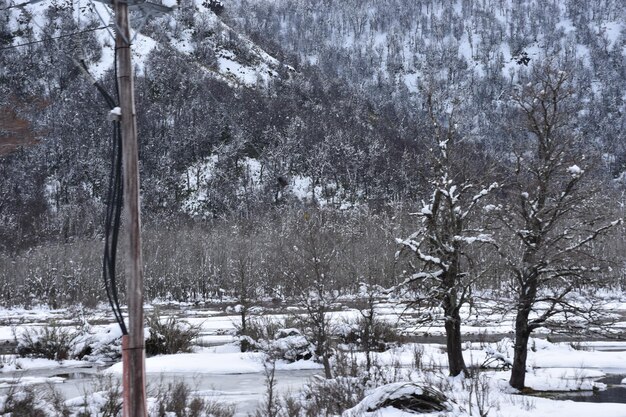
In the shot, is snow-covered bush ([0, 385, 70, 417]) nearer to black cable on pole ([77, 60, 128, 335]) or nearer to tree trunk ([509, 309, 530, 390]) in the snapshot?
black cable on pole ([77, 60, 128, 335])

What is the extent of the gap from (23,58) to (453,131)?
157038mm

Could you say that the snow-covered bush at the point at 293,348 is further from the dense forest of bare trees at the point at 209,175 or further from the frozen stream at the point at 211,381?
the dense forest of bare trees at the point at 209,175

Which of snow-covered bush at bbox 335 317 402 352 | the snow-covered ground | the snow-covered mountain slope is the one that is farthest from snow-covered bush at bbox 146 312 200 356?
the snow-covered mountain slope

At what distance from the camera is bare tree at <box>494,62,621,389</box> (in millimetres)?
17938

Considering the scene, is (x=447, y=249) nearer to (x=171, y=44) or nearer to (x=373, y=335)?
(x=373, y=335)

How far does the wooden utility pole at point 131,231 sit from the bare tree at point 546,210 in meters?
13.3

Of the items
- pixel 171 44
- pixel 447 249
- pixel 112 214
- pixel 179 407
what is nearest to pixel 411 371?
pixel 447 249

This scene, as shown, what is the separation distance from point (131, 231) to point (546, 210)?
14324 mm

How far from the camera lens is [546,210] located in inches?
719

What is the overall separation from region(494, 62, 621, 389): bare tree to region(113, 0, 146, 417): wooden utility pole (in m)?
13.3

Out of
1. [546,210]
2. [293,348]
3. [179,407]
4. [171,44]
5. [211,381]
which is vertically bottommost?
[211,381]

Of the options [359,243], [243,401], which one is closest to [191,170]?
[359,243]

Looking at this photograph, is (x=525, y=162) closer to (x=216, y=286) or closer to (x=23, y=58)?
(x=216, y=286)

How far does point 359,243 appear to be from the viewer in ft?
255
